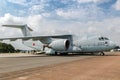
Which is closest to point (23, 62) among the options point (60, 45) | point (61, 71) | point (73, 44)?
point (61, 71)

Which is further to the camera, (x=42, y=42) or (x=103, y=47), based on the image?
(x=42, y=42)

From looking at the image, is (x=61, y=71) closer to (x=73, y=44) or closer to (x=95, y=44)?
(x=95, y=44)

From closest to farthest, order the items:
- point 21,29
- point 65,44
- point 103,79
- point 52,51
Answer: point 103,79, point 65,44, point 52,51, point 21,29

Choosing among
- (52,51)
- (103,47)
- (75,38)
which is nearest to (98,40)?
(103,47)

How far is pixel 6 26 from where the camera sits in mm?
39625

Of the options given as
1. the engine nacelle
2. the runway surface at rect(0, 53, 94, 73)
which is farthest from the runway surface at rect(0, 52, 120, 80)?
the engine nacelle

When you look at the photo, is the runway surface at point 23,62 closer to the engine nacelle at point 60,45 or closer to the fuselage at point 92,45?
the engine nacelle at point 60,45

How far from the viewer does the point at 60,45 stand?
117 ft

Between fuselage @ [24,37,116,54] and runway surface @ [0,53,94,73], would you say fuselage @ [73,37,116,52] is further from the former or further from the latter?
runway surface @ [0,53,94,73]

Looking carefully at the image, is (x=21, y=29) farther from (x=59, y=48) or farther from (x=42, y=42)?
(x=59, y=48)

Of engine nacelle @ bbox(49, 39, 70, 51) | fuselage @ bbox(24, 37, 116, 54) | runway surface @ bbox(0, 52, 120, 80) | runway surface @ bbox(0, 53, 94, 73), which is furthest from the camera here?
fuselage @ bbox(24, 37, 116, 54)

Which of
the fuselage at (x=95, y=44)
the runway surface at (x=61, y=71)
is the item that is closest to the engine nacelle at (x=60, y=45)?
the fuselage at (x=95, y=44)

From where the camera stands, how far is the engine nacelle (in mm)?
35438

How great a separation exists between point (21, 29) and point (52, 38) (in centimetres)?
939
